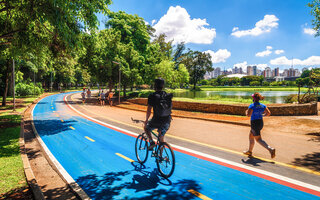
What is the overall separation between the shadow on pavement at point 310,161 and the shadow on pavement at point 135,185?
347cm

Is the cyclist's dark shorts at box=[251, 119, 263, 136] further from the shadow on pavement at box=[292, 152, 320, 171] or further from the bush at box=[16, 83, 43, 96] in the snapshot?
the bush at box=[16, 83, 43, 96]

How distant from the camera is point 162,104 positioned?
463cm

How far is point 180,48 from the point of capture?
308ft

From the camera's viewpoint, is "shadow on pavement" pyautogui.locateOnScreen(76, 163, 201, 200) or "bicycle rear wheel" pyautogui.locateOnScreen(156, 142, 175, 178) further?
"bicycle rear wheel" pyautogui.locateOnScreen(156, 142, 175, 178)

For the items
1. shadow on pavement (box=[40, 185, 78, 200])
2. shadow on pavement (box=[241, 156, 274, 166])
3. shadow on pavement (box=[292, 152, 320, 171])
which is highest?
shadow on pavement (box=[292, 152, 320, 171])

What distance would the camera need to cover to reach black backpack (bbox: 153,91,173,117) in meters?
4.63

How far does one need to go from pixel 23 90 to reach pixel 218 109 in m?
34.9

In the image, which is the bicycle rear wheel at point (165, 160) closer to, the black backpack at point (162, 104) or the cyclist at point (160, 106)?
the cyclist at point (160, 106)

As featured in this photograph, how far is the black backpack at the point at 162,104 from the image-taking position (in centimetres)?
463

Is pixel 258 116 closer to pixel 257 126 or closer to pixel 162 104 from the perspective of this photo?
pixel 257 126

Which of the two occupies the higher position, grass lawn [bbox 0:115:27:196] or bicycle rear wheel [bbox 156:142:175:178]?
bicycle rear wheel [bbox 156:142:175:178]

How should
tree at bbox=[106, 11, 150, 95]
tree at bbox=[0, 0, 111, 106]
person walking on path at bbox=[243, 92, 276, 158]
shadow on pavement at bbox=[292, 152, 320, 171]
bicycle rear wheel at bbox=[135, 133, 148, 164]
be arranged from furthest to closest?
1. tree at bbox=[106, 11, 150, 95]
2. tree at bbox=[0, 0, 111, 106]
3. person walking on path at bbox=[243, 92, 276, 158]
4. bicycle rear wheel at bbox=[135, 133, 148, 164]
5. shadow on pavement at bbox=[292, 152, 320, 171]

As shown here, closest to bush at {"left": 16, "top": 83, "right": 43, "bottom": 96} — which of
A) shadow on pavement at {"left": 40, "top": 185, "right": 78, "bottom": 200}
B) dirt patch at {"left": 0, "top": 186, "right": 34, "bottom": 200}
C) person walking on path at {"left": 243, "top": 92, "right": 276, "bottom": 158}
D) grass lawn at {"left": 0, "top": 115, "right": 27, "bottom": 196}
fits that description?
grass lawn at {"left": 0, "top": 115, "right": 27, "bottom": 196}

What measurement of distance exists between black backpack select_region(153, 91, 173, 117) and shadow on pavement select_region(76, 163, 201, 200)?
1.67 metres
